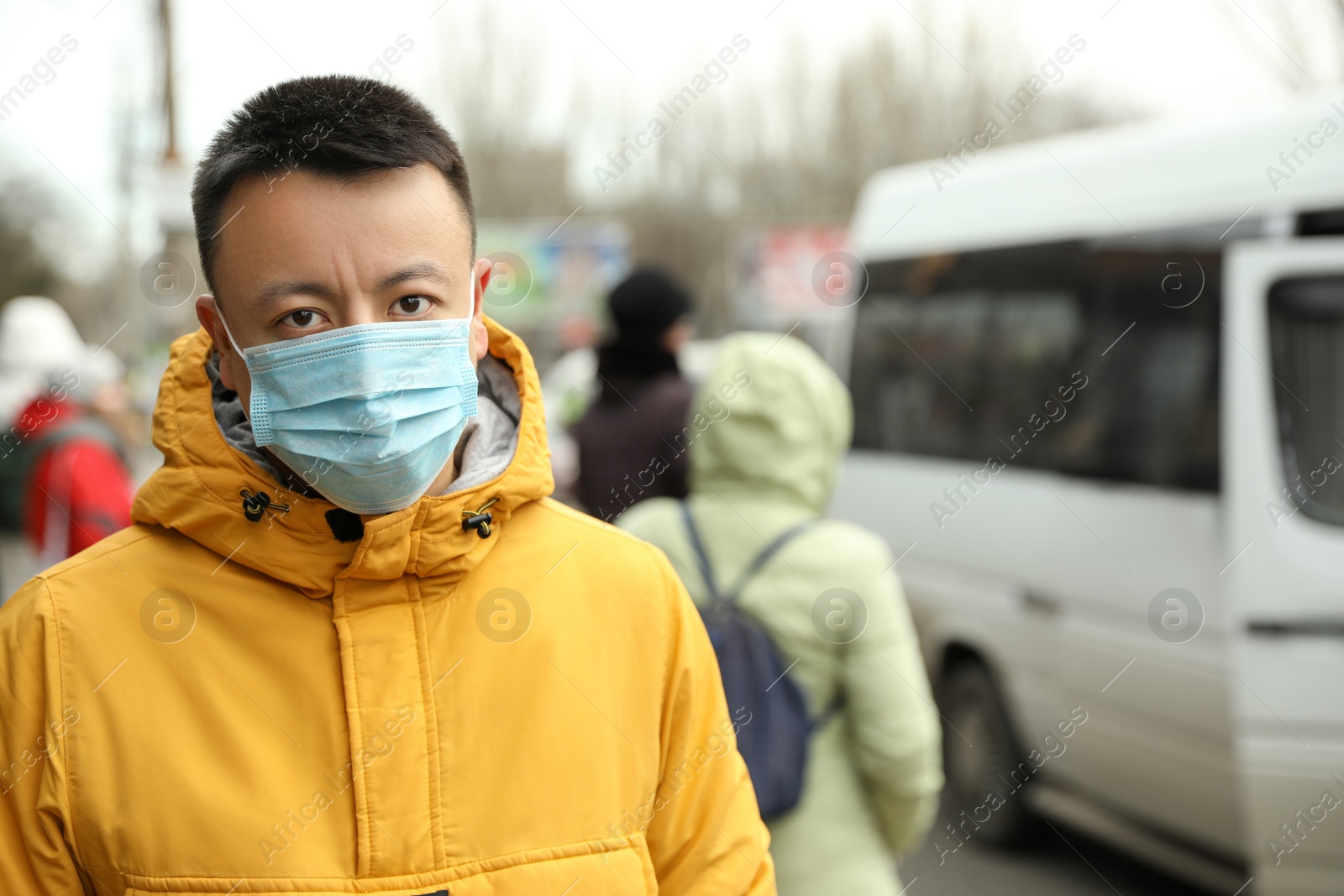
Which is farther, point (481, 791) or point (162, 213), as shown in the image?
point (162, 213)

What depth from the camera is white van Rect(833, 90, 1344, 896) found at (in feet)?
13.1

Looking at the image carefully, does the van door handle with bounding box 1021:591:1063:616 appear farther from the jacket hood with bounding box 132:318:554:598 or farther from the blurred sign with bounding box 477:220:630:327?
the blurred sign with bounding box 477:220:630:327

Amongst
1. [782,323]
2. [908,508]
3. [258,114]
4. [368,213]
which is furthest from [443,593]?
[782,323]

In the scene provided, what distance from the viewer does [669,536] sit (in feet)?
9.77

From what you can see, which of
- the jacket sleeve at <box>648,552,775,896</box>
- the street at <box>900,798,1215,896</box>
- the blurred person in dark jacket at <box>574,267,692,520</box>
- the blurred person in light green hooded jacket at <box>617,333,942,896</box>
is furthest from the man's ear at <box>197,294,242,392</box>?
the street at <box>900,798,1215,896</box>

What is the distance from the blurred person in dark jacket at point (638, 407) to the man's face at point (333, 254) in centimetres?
319

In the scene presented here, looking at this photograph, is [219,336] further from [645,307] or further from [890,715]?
[645,307]

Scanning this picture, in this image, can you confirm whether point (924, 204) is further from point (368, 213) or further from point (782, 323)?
point (782, 323)

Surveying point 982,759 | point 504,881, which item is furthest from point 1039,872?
point 504,881

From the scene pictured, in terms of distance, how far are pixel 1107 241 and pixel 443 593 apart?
15.2 ft

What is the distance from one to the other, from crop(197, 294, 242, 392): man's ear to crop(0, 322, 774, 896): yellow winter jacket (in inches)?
1.3

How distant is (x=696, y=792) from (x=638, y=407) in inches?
128

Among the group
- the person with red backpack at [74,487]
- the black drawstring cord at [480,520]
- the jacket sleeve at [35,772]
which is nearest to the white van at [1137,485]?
the black drawstring cord at [480,520]

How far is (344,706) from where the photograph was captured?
1488mm
